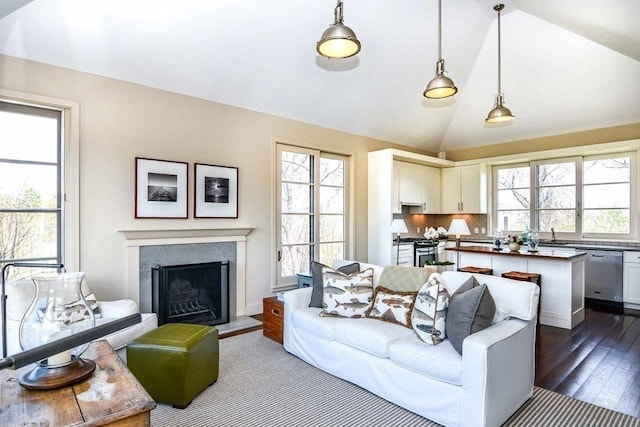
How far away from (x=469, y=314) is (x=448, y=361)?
0.35 metres

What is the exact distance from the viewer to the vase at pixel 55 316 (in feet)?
5.28

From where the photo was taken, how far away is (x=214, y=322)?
14.9 feet

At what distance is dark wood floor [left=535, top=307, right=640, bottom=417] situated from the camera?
110 inches

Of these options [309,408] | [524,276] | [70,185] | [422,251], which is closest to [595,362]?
[524,276]

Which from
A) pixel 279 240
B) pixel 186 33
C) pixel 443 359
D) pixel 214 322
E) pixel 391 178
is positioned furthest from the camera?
pixel 391 178

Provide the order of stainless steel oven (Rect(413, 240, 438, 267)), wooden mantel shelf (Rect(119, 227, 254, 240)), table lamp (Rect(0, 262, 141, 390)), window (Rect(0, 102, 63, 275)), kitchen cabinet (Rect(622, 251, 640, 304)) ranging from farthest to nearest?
stainless steel oven (Rect(413, 240, 438, 267)), kitchen cabinet (Rect(622, 251, 640, 304)), wooden mantel shelf (Rect(119, 227, 254, 240)), window (Rect(0, 102, 63, 275)), table lamp (Rect(0, 262, 141, 390))

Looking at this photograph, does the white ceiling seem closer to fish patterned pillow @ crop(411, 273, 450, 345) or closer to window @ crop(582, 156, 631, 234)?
window @ crop(582, 156, 631, 234)

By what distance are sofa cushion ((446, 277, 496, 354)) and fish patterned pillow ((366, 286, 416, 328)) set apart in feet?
1.46

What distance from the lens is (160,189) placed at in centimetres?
420

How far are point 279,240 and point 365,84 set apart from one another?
8.56ft

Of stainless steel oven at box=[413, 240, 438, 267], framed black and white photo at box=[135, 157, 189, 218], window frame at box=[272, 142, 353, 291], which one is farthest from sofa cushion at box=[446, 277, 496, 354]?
stainless steel oven at box=[413, 240, 438, 267]

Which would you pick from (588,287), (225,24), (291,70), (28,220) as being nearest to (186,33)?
(225,24)

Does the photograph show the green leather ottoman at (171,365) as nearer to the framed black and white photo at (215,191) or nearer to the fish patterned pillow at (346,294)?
the fish patterned pillow at (346,294)

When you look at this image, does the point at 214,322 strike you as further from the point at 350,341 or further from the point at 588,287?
the point at 588,287
